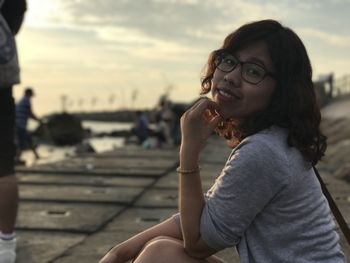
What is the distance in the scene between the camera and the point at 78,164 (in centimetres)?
950

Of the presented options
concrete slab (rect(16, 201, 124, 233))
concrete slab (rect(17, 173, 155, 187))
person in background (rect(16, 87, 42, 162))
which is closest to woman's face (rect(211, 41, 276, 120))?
concrete slab (rect(16, 201, 124, 233))

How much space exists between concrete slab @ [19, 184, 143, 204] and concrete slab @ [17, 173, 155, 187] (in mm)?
294

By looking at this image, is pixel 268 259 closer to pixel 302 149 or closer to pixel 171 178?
pixel 302 149

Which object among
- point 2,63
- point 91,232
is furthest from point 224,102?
point 91,232

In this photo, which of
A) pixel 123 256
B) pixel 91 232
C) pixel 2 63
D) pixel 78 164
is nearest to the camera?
pixel 123 256

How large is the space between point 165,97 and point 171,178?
1080 centimetres

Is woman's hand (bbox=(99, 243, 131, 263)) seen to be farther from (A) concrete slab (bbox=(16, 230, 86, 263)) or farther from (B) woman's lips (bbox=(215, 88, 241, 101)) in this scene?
(A) concrete slab (bbox=(16, 230, 86, 263))

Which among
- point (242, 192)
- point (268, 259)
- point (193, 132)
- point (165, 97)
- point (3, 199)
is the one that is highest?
point (193, 132)

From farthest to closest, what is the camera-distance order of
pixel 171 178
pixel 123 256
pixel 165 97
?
pixel 165 97 < pixel 171 178 < pixel 123 256

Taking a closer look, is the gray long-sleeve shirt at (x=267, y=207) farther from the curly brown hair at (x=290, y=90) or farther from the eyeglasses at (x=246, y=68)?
the eyeglasses at (x=246, y=68)

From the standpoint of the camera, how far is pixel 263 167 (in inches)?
73.3

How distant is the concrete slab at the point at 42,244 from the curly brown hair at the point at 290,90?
6.98ft

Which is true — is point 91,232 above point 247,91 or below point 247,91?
below

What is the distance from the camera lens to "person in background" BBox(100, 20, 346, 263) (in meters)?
1.90
